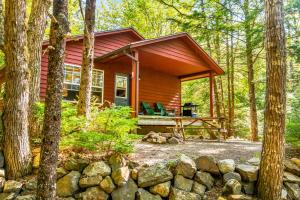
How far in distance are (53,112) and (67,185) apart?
1.49 metres

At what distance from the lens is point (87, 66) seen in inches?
226

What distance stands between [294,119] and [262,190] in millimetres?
2850

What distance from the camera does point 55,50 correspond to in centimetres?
306

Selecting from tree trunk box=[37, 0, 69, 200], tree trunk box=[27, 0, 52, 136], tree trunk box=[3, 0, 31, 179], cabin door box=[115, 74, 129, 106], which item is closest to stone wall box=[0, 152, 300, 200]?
tree trunk box=[3, 0, 31, 179]

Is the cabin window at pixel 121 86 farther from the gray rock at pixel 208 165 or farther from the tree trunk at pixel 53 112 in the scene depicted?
the tree trunk at pixel 53 112

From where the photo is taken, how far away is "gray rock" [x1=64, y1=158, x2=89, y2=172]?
4.08 meters

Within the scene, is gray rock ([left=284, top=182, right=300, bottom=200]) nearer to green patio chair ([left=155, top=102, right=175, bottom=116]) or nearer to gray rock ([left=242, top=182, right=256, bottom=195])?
gray rock ([left=242, top=182, right=256, bottom=195])

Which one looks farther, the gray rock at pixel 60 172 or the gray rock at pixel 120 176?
the gray rock at pixel 60 172

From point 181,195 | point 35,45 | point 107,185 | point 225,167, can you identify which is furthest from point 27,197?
point 225,167

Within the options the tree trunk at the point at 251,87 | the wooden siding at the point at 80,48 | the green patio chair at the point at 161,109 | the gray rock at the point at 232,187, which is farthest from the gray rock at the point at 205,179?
the green patio chair at the point at 161,109

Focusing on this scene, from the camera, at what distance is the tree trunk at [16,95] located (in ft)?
13.7

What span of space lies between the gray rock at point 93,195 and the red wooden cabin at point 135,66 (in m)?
5.31

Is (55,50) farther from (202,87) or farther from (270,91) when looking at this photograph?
(202,87)

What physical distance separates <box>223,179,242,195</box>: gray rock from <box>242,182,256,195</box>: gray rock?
17 cm
